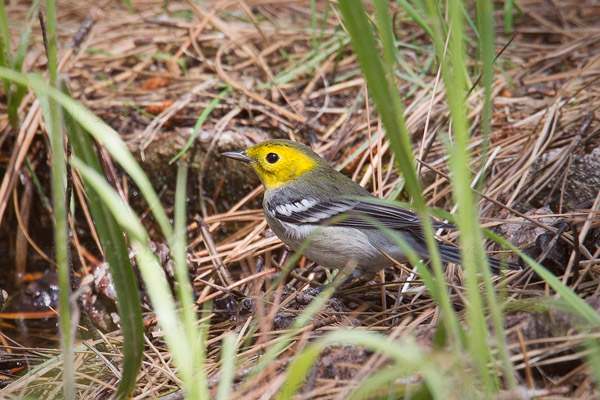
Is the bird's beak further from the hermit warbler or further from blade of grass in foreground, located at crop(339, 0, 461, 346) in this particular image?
blade of grass in foreground, located at crop(339, 0, 461, 346)

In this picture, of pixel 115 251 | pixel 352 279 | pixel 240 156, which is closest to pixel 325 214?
pixel 352 279

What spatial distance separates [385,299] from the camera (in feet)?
10.7

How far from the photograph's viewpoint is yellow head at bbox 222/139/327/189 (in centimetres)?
400

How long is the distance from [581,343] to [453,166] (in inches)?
33.6

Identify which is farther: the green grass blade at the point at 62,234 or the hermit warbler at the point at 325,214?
the hermit warbler at the point at 325,214

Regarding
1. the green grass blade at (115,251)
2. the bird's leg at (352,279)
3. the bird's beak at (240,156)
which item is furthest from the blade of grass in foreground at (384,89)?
the bird's beak at (240,156)

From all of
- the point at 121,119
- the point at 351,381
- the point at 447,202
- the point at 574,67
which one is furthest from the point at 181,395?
Result: the point at 574,67

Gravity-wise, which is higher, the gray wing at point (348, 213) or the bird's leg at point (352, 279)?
the gray wing at point (348, 213)

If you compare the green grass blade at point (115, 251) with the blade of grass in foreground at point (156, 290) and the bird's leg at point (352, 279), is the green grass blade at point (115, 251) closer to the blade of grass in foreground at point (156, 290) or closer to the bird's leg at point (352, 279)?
the blade of grass in foreground at point (156, 290)

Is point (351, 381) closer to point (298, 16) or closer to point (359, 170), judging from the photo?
point (359, 170)

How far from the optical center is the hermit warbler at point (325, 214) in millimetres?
3344

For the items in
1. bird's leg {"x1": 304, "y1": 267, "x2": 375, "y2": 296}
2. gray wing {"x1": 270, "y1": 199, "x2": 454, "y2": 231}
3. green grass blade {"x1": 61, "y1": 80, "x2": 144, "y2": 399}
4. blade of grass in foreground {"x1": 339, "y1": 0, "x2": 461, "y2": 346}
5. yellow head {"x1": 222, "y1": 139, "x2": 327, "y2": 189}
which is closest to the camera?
blade of grass in foreground {"x1": 339, "y1": 0, "x2": 461, "y2": 346}

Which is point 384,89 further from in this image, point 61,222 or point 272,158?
point 272,158

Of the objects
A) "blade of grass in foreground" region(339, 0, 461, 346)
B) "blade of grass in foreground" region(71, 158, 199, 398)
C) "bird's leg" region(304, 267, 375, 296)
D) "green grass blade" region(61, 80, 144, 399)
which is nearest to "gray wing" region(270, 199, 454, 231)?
"bird's leg" region(304, 267, 375, 296)
